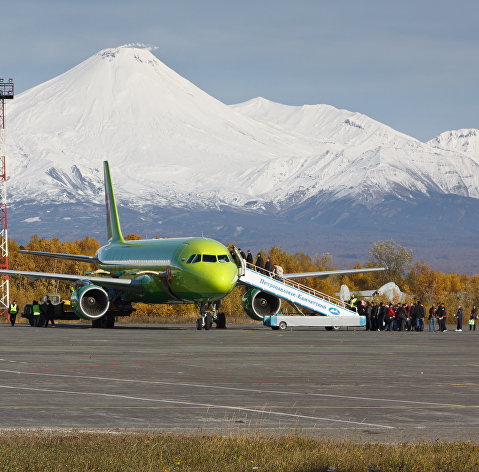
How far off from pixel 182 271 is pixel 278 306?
8.44m

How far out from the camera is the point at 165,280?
56.2 metres

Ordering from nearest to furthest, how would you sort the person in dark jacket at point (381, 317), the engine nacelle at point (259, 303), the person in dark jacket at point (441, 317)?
the engine nacelle at point (259, 303)
the person in dark jacket at point (381, 317)
the person in dark jacket at point (441, 317)

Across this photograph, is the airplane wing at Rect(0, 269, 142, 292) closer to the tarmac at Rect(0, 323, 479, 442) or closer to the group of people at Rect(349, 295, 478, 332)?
the group of people at Rect(349, 295, 478, 332)

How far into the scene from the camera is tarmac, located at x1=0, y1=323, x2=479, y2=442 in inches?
662

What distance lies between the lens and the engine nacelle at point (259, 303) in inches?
2331

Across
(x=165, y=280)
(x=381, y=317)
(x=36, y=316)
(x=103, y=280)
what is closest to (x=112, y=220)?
(x=36, y=316)

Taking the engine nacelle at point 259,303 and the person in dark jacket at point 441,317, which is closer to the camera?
the engine nacelle at point 259,303

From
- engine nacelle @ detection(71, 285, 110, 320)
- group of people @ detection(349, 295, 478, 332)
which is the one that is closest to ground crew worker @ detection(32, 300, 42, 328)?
engine nacelle @ detection(71, 285, 110, 320)

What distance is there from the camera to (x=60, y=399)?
65.9ft

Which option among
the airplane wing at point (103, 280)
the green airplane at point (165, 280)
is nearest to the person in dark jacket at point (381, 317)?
the green airplane at point (165, 280)

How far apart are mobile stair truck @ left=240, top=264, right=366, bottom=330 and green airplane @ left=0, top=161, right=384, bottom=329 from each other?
0.09 metres

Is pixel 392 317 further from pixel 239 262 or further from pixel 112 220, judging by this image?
pixel 112 220

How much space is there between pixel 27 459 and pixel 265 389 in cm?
995

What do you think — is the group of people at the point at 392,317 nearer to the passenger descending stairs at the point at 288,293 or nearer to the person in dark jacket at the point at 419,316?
the person in dark jacket at the point at 419,316
